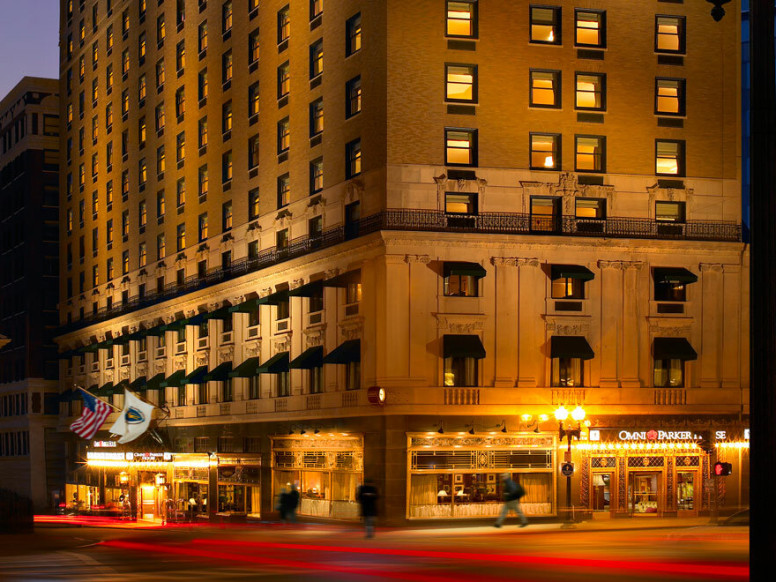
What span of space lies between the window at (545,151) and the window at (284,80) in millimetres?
16199

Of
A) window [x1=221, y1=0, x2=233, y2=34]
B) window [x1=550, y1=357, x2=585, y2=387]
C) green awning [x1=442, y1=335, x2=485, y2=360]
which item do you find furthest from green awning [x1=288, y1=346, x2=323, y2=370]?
window [x1=221, y1=0, x2=233, y2=34]


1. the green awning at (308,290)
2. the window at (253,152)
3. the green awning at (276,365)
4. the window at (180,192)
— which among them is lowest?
the green awning at (276,365)

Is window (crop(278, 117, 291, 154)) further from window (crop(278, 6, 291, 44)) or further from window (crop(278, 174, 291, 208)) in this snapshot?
window (crop(278, 6, 291, 44))

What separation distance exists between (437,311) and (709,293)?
556 inches

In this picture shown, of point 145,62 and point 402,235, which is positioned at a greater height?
point 145,62

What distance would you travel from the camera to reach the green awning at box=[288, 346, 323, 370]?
60281 millimetres

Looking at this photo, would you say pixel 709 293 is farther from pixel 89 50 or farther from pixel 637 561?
pixel 89 50

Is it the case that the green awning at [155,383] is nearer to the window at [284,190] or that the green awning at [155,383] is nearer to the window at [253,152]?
the window at [253,152]

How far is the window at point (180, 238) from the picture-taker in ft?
269

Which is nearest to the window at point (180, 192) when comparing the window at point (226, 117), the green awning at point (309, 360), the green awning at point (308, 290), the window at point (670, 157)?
the window at point (226, 117)

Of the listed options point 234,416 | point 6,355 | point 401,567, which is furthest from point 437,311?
point 6,355

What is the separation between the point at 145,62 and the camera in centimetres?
9006

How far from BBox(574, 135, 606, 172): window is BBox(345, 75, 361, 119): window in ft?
36.1

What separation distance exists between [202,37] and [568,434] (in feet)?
139
